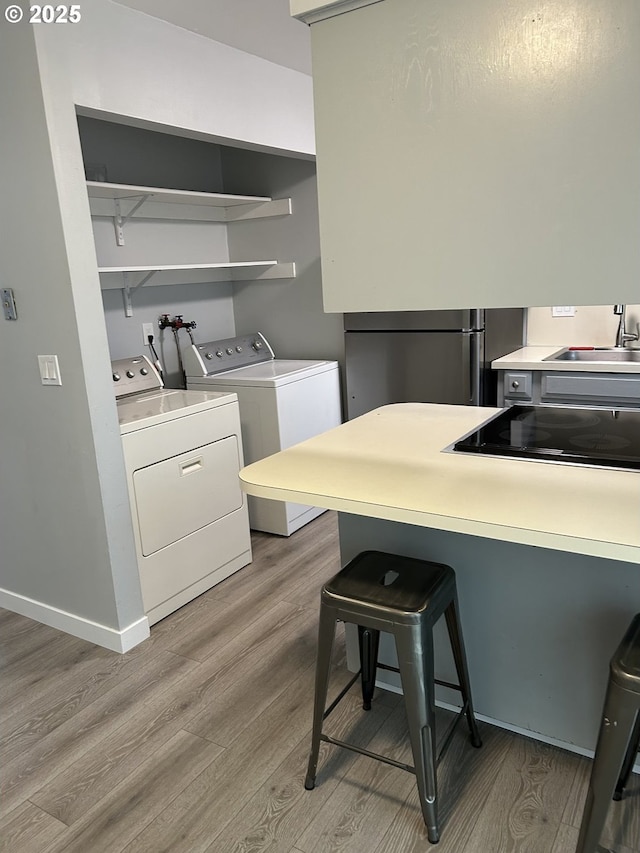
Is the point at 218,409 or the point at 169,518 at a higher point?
the point at 218,409

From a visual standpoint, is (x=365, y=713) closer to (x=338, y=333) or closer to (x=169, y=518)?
(x=169, y=518)

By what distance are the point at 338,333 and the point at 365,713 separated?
2.38m

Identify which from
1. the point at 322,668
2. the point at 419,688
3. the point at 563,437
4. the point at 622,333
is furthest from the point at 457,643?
the point at 622,333

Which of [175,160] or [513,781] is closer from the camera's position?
[513,781]

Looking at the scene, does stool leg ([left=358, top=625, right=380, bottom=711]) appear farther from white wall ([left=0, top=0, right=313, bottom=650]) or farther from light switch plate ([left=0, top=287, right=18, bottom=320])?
light switch plate ([left=0, top=287, right=18, bottom=320])

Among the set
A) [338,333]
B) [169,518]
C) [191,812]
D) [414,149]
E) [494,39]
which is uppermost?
[494,39]

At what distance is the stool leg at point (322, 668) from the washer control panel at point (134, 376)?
5.89 ft

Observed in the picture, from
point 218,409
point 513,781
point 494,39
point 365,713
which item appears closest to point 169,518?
point 218,409

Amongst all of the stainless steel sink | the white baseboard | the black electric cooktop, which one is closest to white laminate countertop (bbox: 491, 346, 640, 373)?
the stainless steel sink

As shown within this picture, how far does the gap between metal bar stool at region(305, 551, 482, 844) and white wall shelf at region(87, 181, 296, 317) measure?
5.92 feet

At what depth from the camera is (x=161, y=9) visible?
225 centimetres

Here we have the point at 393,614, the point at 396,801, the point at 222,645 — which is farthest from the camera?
the point at 222,645

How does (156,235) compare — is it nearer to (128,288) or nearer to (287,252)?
(128,288)

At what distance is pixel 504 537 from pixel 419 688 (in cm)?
46
